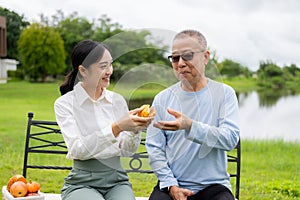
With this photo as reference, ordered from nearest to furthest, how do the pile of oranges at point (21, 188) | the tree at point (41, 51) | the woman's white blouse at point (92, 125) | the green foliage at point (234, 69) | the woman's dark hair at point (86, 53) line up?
the woman's white blouse at point (92, 125) → the woman's dark hair at point (86, 53) → the pile of oranges at point (21, 188) → the green foliage at point (234, 69) → the tree at point (41, 51)

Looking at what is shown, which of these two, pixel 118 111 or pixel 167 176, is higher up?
pixel 118 111

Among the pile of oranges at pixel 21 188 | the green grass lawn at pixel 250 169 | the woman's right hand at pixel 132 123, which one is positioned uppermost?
the woman's right hand at pixel 132 123

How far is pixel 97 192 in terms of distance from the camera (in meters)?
2.35

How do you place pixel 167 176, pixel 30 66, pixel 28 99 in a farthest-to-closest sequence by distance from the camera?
pixel 30 66
pixel 28 99
pixel 167 176

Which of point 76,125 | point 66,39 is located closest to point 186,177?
point 76,125

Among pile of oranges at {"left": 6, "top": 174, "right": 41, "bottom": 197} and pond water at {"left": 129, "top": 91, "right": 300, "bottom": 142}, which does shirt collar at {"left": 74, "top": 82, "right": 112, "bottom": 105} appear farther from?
pond water at {"left": 129, "top": 91, "right": 300, "bottom": 142}

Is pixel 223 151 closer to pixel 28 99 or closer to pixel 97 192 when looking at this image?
pixel 97 192

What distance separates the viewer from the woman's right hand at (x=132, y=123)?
2.07 meters

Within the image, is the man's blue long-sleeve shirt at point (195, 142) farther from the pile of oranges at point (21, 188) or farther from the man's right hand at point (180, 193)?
the pile of oranges at point (21, 188)

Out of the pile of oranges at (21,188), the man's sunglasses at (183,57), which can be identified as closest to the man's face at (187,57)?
the man's sunglasses at (183,57)

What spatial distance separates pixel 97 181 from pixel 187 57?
780 mm

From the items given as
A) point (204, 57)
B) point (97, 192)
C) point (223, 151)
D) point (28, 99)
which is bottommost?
point (28, 99)

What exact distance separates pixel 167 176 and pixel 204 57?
64cm

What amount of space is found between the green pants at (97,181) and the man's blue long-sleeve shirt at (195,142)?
0.65ft
